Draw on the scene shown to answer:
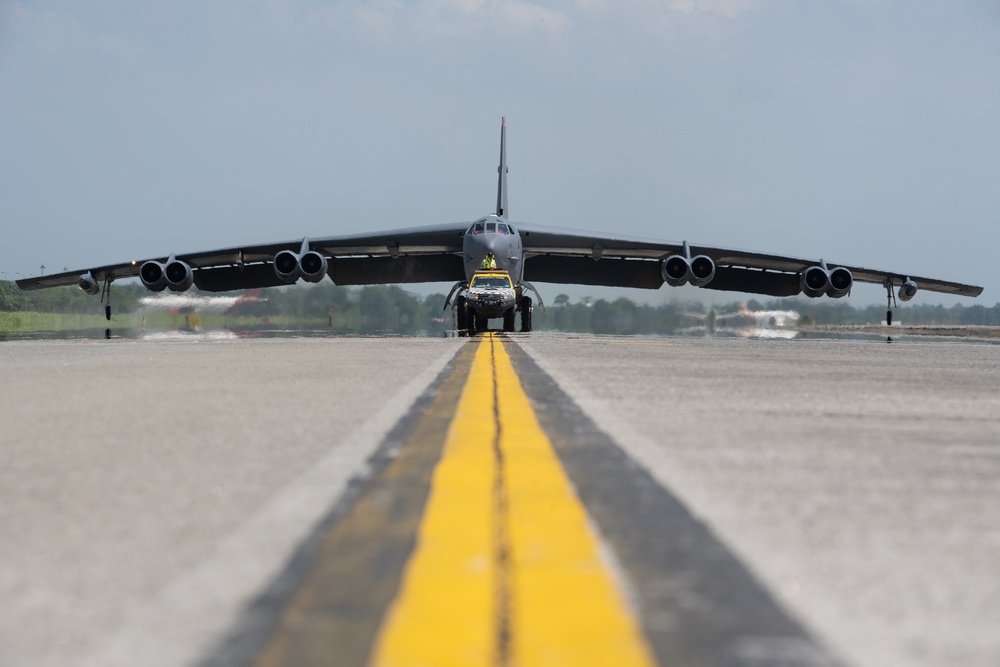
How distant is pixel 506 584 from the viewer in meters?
2.36

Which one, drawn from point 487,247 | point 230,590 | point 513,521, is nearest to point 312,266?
point 487,247

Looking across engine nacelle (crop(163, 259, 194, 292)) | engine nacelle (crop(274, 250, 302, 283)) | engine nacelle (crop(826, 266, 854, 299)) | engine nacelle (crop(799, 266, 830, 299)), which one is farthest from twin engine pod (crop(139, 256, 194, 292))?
engine nacelle (crop(826, 266, 854, 299))

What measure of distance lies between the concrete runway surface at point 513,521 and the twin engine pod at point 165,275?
69.8ft

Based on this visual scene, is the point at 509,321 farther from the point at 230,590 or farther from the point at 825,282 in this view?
the point at 230,590

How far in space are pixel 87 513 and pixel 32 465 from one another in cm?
116

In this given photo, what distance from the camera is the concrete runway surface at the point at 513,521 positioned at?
205 cm

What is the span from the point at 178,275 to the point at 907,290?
70.1ft

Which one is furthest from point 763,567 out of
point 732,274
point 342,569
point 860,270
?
point 732,274

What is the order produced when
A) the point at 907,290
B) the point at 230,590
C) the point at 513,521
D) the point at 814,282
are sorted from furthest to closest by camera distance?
the point at 907,290 → the point at 814,282 → the point at 513,521 → the point at 230,590

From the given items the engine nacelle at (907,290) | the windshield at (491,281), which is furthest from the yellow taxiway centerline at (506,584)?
the engine nacelle at (907,290)

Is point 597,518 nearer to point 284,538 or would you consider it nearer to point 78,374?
point 284,538

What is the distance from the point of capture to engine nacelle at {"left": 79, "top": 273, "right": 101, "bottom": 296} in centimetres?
3005

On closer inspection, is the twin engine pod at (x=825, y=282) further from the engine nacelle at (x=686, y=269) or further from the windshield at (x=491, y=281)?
the windshield at (x=491, y=281)

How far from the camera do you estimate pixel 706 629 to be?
2.08m
